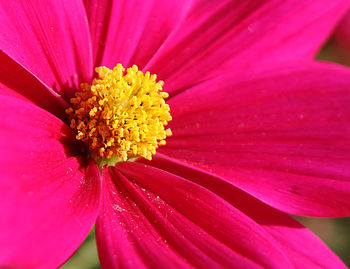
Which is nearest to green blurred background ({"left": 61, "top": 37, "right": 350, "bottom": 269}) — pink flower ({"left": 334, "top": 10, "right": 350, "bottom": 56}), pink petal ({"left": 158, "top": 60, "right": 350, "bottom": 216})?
pink flower ({"left": 334, "top": 10, "right": 350, "bottom": 56})

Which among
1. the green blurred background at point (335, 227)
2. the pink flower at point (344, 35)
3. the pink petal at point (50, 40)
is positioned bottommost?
the green blurred background at point (335, 227)

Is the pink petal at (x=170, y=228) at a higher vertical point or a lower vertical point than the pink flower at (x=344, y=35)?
lower

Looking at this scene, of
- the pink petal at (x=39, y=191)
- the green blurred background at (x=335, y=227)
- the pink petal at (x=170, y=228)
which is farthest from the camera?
the green blurred background at (x=335, y=227)

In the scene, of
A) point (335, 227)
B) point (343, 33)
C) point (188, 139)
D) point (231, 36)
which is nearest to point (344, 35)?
point (343, 33)

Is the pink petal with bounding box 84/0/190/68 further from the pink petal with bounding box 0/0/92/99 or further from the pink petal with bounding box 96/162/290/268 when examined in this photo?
the pink petal with bounding box 96/162/290/268

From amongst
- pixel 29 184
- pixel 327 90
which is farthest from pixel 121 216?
pixel 327 90

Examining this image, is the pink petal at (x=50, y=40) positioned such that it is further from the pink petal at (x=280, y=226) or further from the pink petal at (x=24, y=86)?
the pink petal at (x=280, y=226)

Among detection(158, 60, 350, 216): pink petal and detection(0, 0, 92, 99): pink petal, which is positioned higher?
detection(0, 0, 92, 99): pink petal

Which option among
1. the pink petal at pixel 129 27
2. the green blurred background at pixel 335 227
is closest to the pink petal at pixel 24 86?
the pink petal at pixel 129 27
